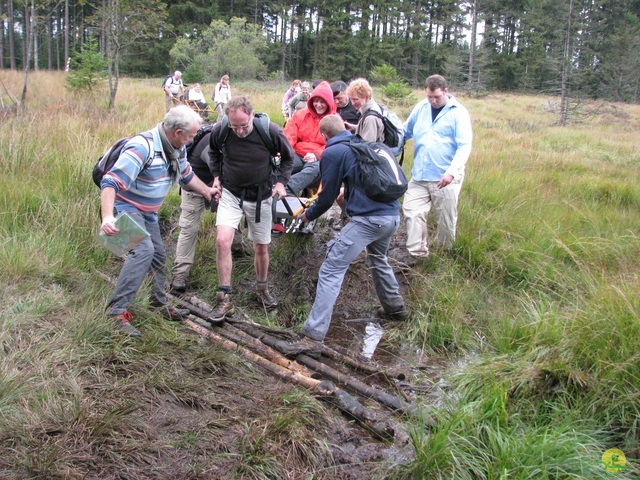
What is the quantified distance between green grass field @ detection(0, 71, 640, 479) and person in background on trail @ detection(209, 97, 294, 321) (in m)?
0.86

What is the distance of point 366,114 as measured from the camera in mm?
5418

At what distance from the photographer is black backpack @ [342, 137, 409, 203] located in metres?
4.41

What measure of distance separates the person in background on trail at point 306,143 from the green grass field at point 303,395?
3.26 ft

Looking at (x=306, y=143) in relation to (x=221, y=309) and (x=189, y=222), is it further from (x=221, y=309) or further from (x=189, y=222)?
(x=221, y=309)

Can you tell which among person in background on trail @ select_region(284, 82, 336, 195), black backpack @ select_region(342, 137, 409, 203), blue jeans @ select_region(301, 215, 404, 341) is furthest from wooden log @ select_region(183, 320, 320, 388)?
person in background on trail @ select_region(284, 82, 336, 195)

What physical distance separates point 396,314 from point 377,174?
153 cm

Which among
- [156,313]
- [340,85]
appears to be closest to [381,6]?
[340,85]

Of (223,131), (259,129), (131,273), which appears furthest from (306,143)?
(131,273)

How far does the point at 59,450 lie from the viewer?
8.71 feet

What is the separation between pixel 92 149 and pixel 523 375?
6.34 meters

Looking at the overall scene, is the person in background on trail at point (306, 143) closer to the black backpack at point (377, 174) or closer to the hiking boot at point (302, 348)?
the black backpack at point (377, 174)

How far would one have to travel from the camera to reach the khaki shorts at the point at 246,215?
5.05 metres

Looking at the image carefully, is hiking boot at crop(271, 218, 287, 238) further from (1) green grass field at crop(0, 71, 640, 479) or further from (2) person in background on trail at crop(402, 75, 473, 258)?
(2) person in background on trail at crop(402, 75, 473, 258)

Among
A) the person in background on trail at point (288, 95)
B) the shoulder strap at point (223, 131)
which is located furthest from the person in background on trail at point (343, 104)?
the person in background on trail at point (288, 95)
